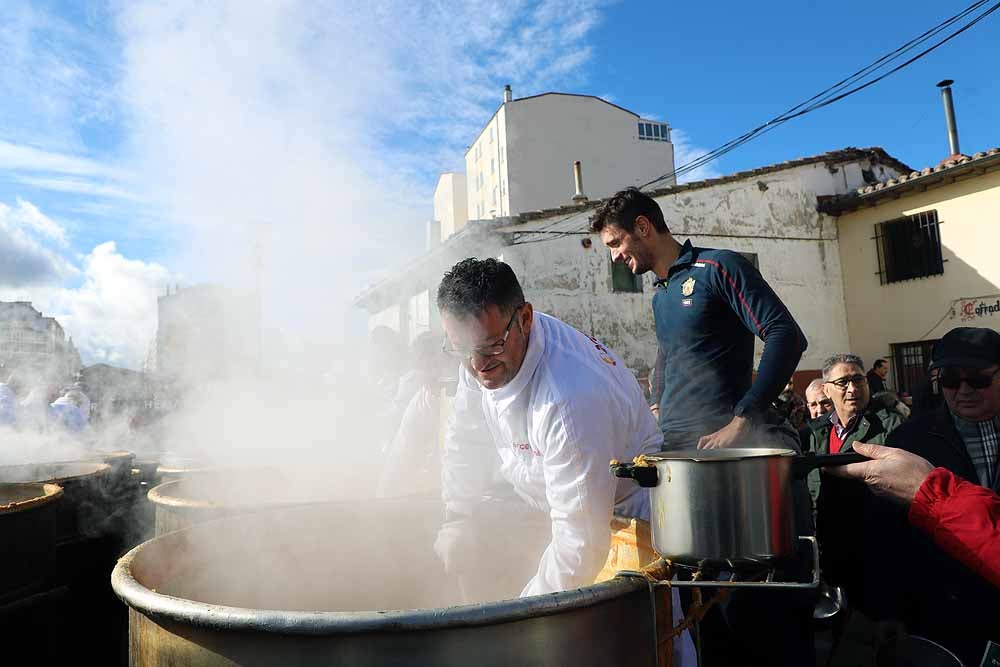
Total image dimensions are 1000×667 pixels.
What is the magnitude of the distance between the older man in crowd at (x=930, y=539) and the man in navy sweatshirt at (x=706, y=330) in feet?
1.52

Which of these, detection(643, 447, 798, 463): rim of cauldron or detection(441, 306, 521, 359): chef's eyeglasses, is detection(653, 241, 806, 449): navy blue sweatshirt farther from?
detection(441, 306, 521, 359): chef's eyeglasses

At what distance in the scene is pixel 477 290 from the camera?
1.74 m

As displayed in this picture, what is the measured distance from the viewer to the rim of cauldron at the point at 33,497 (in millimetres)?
2652

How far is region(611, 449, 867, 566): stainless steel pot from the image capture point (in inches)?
52.7

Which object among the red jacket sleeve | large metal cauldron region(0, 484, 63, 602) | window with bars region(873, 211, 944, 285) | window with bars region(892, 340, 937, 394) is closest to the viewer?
the red jacket sleeve

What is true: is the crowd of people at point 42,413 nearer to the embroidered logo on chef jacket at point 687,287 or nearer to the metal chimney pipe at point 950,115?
the embroidered logo on chef jacket at point 687,287

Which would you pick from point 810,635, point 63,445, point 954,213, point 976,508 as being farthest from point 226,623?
point 954,213

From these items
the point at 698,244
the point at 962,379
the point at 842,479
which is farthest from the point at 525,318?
the point at 698,244

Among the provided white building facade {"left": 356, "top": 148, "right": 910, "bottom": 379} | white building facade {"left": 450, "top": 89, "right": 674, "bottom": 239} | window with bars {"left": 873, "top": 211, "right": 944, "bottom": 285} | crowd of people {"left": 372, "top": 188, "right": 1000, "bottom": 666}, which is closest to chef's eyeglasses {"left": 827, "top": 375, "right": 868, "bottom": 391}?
crowd of people {"left": 372, "top": 188, "right": 1000, "bottom": 666}

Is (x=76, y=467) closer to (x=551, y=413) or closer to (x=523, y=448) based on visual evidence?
(x=523, y=448)

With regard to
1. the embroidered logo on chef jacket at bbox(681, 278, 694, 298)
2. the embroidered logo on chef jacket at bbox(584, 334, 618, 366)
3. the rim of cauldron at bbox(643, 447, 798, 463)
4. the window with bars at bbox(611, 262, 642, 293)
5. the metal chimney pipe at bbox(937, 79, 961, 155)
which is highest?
the metal chimney pipe at bbox(937, 79, 961, 155)

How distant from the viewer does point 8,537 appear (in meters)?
2.66

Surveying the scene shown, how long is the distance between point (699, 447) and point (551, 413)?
32.7 inches

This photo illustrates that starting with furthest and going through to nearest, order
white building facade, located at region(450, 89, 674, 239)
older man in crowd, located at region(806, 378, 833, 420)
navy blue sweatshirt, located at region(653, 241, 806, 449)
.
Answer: white building facade, located at region(450, 89, 674, 239) → older man in crowd, located at region(806, 378, 833, 420) → navy blue sweatshirt, located at region(653, 241, 806, 449)
